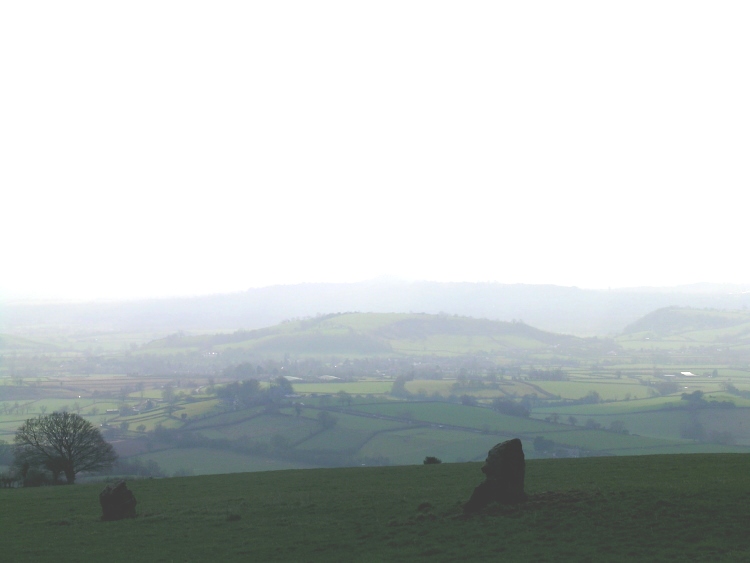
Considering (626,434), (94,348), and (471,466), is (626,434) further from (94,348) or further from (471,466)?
(94,348)

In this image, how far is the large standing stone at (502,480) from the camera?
762 inches

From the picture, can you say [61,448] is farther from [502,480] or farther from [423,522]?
[502,480]

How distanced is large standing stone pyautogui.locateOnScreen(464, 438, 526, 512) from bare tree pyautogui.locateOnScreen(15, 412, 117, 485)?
30.3m

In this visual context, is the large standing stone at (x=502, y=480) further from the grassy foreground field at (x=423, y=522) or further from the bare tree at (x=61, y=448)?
the bare tree at (x=61, y=448)

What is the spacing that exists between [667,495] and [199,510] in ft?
51.9

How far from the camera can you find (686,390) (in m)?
94.1

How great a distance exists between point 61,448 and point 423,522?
103 ft

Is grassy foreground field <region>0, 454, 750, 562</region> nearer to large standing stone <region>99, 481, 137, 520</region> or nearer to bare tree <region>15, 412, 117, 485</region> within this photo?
large standing stone <region>99, 481, 137, 520</region>

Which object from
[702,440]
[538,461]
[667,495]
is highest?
[667,495]

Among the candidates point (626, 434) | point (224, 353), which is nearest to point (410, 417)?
point (626, 434)

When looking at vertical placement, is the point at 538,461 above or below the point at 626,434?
above

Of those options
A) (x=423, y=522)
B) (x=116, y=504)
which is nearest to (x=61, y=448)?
(x=116, y=504)

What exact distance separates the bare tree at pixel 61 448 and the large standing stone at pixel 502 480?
30.3m

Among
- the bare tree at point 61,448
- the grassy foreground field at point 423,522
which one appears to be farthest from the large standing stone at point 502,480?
the bare tree at point 61,448
